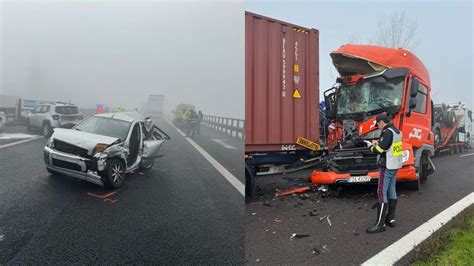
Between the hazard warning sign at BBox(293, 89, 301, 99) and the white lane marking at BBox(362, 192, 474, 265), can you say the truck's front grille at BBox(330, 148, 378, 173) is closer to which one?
the white lane marking at BBox(362, 192, 474, 265)

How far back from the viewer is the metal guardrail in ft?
4.65

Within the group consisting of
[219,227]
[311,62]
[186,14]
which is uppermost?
[311,62]

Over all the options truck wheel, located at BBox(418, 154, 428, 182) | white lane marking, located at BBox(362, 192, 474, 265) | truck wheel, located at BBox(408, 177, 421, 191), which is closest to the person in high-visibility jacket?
white lane marking, located at BBox(362, 192, 474, 265)

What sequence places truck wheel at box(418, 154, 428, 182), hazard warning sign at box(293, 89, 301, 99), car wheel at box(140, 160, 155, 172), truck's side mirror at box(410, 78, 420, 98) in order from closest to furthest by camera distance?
1. car wheel at box(140, 160, 155, 172)
2. hazard warning sign at box(293, 89, 301, 99)
3. truck's side mirror at box(410, 78, 420, 98)
4. truck wheel at box(418, 154, 428, 182)

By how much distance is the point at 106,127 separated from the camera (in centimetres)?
131

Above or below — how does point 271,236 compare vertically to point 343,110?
below

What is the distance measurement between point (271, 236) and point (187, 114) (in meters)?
2.72

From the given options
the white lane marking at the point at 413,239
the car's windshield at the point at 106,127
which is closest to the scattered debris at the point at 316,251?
the white lane marking at the point at 413,239

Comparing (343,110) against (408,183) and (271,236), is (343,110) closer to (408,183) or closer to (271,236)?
(408,183)

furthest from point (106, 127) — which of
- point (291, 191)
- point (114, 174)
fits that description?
point (291, 191)

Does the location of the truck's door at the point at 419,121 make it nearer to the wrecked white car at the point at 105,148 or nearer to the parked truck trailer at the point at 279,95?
the parked truck trailer at the point at 279,95

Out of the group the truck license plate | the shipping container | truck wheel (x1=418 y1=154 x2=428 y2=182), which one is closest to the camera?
the shipping container

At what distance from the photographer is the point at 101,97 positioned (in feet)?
4.40

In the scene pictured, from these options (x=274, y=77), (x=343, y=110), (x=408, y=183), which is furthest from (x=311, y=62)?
(x=408, y=183)
